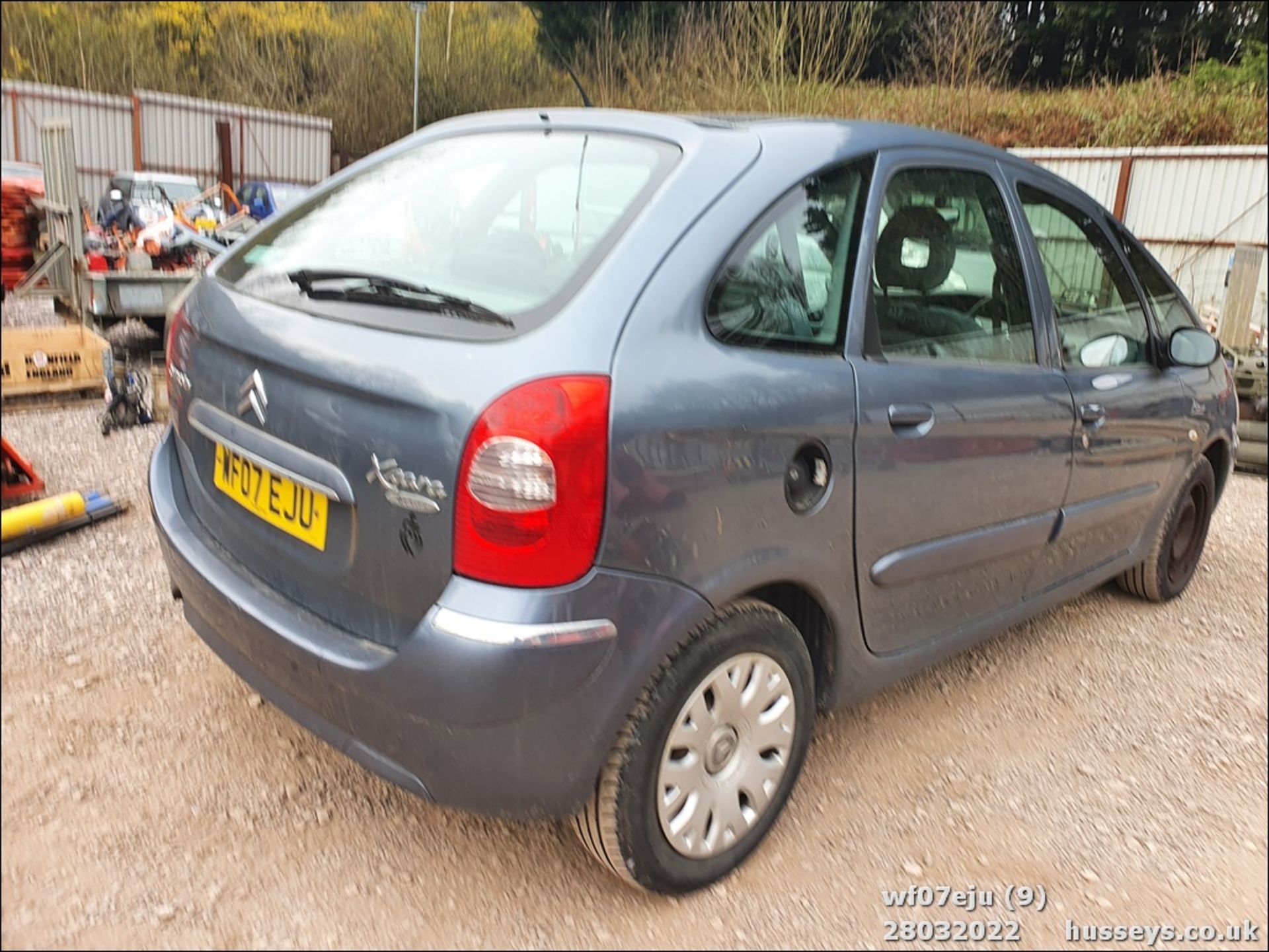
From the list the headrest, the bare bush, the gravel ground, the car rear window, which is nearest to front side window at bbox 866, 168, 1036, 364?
the headrest

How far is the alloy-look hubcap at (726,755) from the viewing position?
2.06 m

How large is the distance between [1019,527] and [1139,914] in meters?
1.03

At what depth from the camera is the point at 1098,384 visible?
3.04m

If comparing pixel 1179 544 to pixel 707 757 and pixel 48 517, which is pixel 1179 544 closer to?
pixel 707 757

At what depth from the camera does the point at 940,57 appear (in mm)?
17281

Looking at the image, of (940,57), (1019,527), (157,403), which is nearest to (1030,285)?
(1019,527)

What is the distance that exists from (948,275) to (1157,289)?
4.79 ft

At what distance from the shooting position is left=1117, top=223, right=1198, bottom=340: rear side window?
346cm

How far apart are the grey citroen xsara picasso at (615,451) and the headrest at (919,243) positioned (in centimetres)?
1

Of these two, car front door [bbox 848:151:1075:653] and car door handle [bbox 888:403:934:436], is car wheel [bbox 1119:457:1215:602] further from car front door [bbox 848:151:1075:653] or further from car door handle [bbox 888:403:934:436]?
car door handle [bbox 888:403:934:436]

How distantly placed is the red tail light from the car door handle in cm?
85

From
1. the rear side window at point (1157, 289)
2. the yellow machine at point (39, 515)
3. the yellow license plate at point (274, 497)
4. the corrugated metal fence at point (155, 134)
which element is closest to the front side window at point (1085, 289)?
the rear side window at point (1157, 289)

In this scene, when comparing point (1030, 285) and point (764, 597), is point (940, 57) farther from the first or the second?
point (764, 597)

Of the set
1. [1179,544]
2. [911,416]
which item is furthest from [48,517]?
[1179,544]
